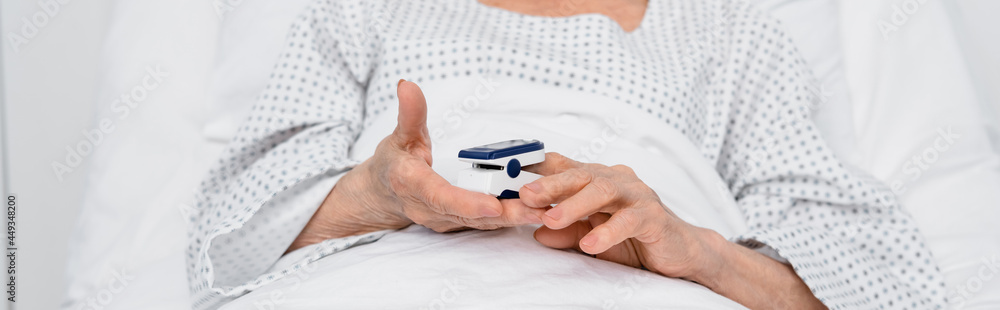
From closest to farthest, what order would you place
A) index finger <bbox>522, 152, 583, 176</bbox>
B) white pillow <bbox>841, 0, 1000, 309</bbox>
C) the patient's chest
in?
index finger <bbox>522, 152, 583, 176</bbox> < the patient's chest < white pillow <bbox>841, 0, 1000, 309</bbox>

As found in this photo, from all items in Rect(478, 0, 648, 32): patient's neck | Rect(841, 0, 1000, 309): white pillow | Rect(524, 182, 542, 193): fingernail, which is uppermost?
Rect(478, 0, 648, 32): patient's neck

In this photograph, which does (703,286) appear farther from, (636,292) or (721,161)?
(721,161)

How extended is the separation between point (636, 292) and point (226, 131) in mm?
869

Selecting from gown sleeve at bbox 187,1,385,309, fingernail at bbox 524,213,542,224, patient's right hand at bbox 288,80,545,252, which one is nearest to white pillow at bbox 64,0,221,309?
gown sleeve at bbox 187,1,385,309

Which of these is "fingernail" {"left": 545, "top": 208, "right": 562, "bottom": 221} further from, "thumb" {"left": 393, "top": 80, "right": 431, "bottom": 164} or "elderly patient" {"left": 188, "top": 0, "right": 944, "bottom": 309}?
"thumb" {"left": 393, "top": 80, "right": 431, "bottom": 164}

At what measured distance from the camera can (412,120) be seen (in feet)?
2.06

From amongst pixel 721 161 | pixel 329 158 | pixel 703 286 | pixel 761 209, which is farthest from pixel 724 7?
pixel 329 158

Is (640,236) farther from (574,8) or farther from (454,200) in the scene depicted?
(574,8)

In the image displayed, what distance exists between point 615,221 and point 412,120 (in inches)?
7.9

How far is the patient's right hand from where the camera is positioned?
1.92 ft

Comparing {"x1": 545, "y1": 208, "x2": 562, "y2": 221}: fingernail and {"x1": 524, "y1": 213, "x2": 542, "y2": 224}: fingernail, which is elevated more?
{"x1": 545, "y1": 208, "x2": 562, "y2": 221}: fingernail

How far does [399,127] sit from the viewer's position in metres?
0.65

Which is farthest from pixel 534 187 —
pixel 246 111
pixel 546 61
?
pixel 246 111

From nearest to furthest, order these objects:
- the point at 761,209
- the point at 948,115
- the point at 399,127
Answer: the point at 399,127 → the point at 761,209 → the point at 948,115
